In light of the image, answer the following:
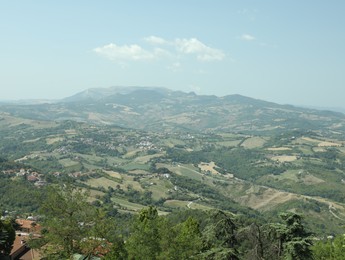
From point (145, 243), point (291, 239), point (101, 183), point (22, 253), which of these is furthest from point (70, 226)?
point (101, 183)

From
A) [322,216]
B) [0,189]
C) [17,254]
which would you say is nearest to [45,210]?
[17,254]

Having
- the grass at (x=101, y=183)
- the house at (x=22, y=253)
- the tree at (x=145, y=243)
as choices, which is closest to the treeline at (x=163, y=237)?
the tree at (x=145, y=243)

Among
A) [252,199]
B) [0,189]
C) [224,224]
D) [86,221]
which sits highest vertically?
A: [224,224]

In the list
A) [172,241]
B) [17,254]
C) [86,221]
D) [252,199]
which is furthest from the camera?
[252,199]

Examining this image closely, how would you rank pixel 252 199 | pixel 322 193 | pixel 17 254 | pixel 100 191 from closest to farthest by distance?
pixel 17 254 < pixel 100 191 < pixel 252 199 < pixel 322 193

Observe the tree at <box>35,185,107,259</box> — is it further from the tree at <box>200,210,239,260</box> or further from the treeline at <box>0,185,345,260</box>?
the tree at <box>200,210,239,260</box>

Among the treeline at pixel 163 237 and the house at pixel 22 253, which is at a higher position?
the treeline at pixel 163 237

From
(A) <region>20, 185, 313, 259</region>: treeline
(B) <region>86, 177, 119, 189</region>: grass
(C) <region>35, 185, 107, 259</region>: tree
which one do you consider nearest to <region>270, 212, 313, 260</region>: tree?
(A) <region>20, 185, 313, 259</region>: treeline

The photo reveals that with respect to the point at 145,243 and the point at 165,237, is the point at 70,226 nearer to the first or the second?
the point at 145,243

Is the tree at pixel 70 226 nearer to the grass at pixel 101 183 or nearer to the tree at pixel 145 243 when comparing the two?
the tree at pixel 145 243

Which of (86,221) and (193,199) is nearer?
(86,221)

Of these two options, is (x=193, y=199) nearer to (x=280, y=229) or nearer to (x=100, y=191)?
(x=100, y=191)
